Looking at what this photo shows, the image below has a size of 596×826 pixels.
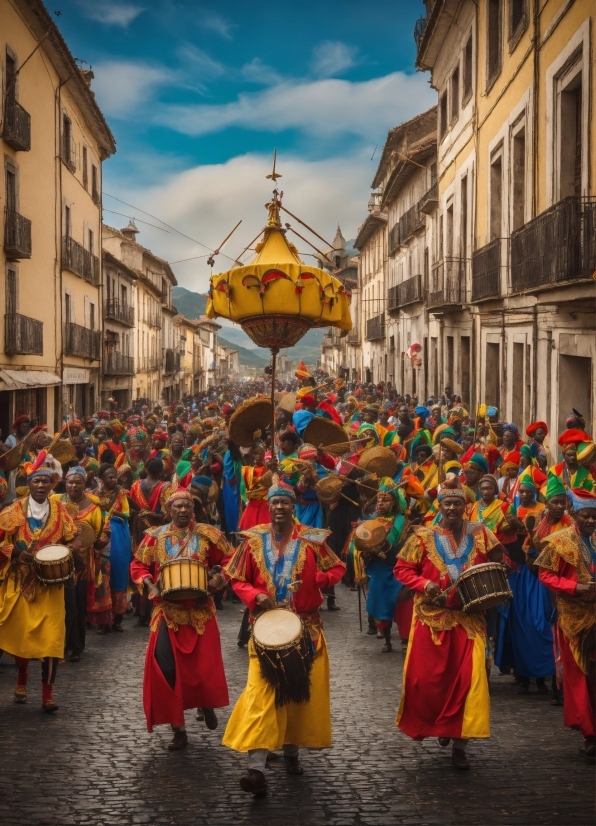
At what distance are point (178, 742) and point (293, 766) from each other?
33.6 inches

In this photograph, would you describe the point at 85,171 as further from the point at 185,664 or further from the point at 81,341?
the point at 185,664

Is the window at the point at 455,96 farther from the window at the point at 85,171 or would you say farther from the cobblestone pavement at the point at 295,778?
the cobblestone pavement at the point at 295,778

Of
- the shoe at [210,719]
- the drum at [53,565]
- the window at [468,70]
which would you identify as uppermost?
the window at [468,70]

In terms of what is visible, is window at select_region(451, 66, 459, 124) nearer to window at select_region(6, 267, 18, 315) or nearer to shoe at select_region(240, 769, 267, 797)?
window at select_region(6, 267, 18, 315)

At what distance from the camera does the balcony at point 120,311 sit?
4031 centimetres

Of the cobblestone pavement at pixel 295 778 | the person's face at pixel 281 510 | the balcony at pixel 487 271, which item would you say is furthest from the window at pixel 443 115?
the person's face at pixel 281 510

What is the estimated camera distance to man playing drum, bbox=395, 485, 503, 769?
250 inches

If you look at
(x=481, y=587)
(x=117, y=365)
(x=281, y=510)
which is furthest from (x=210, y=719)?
(x=117, y=365)

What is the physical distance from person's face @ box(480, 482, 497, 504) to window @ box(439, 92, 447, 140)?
20.4 m

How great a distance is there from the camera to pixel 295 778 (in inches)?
246

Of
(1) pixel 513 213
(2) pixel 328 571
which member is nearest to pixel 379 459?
(2) pixel 328 571

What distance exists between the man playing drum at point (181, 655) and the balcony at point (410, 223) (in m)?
26.5

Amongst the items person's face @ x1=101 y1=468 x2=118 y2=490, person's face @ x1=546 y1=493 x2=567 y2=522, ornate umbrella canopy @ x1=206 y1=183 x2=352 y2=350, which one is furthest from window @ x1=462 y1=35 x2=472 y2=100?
person's face @ x1=546 y1=493 x2=567 y2=522

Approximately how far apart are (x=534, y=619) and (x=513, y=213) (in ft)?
39.1
